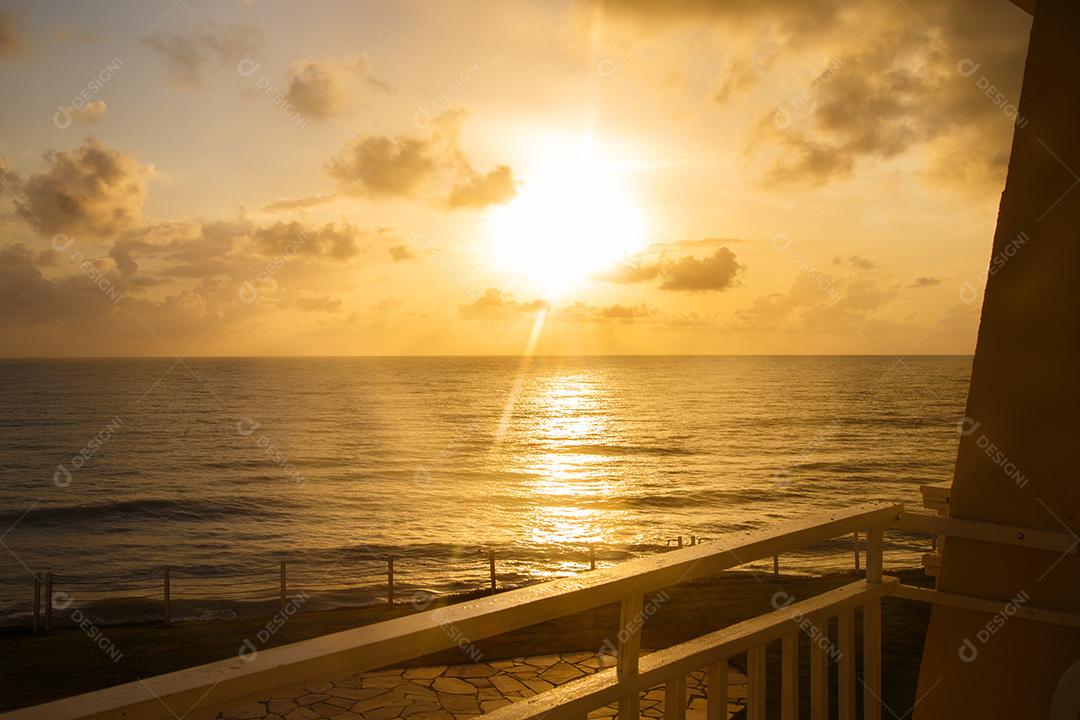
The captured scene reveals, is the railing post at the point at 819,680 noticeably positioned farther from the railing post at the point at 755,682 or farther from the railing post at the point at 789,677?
the railing post at the point at 755,682

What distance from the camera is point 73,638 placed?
571 inches

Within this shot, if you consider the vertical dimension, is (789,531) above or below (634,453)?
above

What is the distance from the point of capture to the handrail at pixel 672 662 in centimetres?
165

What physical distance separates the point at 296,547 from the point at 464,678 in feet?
80.2

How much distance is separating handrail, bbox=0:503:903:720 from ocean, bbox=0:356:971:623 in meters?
22.3

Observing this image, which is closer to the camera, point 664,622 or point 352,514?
point 664,622

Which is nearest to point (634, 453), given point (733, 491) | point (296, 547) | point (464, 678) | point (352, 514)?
point (733, 491)

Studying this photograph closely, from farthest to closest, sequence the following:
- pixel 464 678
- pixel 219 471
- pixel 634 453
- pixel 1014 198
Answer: pixel 634 453, pixel 219 471, pixel 464 678, pixel 1014 198

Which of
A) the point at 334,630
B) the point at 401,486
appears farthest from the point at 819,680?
the point at 401,486

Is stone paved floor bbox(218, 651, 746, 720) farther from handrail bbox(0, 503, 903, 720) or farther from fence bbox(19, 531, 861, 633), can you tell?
fence bbox(19, 531, 861, 633)

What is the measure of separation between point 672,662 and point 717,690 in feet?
0.98

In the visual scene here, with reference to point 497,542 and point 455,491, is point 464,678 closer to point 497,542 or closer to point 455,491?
point 497,542

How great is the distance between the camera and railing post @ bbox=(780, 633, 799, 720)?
235 centimetres

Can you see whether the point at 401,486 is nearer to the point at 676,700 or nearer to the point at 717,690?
the point at 717,690
